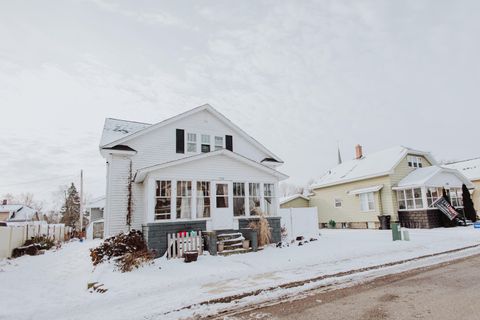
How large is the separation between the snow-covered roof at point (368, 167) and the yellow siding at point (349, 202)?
55 cm

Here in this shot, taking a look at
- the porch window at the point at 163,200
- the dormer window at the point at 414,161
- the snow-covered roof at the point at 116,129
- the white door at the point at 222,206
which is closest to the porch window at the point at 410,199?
the dormer window at the point at 414,161

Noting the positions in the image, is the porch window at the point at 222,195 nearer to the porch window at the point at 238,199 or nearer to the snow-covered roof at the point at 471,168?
the porch window at the point at 238,199

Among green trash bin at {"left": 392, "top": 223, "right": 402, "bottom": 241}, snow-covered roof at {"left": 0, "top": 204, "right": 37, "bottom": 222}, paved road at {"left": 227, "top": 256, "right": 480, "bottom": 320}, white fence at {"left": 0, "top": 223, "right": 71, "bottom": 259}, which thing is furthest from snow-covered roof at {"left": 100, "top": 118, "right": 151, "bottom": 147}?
snow-covered roof at {"left": 0, "top": 204, "right": 37, "bottom": 222}

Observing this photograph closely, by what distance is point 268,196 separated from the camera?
45.3 feet

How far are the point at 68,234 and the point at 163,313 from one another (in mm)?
27381

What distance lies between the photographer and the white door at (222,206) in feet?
40.2

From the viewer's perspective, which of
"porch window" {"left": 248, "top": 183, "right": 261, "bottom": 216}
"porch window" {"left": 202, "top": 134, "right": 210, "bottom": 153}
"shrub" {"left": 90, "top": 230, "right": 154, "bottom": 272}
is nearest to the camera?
"shrub" {"left": 90, "top": 230, "right": 154, "bottom": 272}

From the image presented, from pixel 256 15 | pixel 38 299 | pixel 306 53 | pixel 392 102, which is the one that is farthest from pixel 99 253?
pixel 392 102

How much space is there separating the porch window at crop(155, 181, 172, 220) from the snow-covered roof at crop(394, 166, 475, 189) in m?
16.9

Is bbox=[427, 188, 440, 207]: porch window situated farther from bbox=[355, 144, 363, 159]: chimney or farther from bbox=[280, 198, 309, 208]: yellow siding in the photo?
bbox=[280, 198, 309, 208]: yellow siding

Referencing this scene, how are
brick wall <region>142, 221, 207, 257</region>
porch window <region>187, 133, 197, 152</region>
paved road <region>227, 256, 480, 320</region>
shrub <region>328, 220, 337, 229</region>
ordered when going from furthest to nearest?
shrub <region>328, 220, 337, 229</region> → porch window <region>187, 133, 197, 152</region> → brick wall <region>142, 221, 207, 257</region> → paved road <region>227, 256, 480, 320</region>

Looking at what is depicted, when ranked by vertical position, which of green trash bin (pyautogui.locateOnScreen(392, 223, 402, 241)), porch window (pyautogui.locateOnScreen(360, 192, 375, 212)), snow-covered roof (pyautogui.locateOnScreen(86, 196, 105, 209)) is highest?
snow-covered roof (pyautogui.locateOnScreen(86, 196, 105, 209))

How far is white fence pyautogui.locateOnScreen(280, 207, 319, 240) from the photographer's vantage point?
15188mm

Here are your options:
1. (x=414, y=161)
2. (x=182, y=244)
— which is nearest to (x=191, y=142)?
(x=182, y=244)
